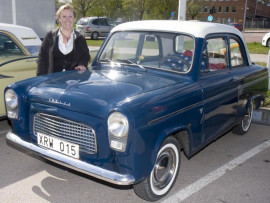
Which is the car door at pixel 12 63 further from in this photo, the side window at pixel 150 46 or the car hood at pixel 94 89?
the side window at pixel 150 46

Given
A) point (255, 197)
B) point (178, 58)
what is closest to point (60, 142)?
point (178, 58)

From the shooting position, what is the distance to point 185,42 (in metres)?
3.98

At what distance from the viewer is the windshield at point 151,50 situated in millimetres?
3840

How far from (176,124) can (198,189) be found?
839 millimetres

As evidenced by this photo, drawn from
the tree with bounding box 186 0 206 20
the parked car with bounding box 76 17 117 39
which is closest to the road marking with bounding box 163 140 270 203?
the parked car with bounding box 76 17 117 39

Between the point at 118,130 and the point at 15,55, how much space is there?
10.1ft

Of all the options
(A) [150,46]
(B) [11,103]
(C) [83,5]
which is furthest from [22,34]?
(C) [83,5]

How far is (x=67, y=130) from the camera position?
10.1 feet

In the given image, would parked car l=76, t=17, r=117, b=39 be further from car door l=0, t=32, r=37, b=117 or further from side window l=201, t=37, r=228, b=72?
side window l=201, t=37, r=228, b=72

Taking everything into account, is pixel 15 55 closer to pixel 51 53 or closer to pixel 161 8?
pixel 51 53

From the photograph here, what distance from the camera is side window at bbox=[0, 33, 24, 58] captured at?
16.4ft

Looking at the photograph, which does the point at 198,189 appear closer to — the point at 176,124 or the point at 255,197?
the point at 255,197

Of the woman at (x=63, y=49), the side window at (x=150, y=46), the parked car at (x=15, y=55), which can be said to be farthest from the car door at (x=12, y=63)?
the side window at (x=150, y=46)

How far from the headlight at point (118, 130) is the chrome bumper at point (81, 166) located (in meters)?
0.23
